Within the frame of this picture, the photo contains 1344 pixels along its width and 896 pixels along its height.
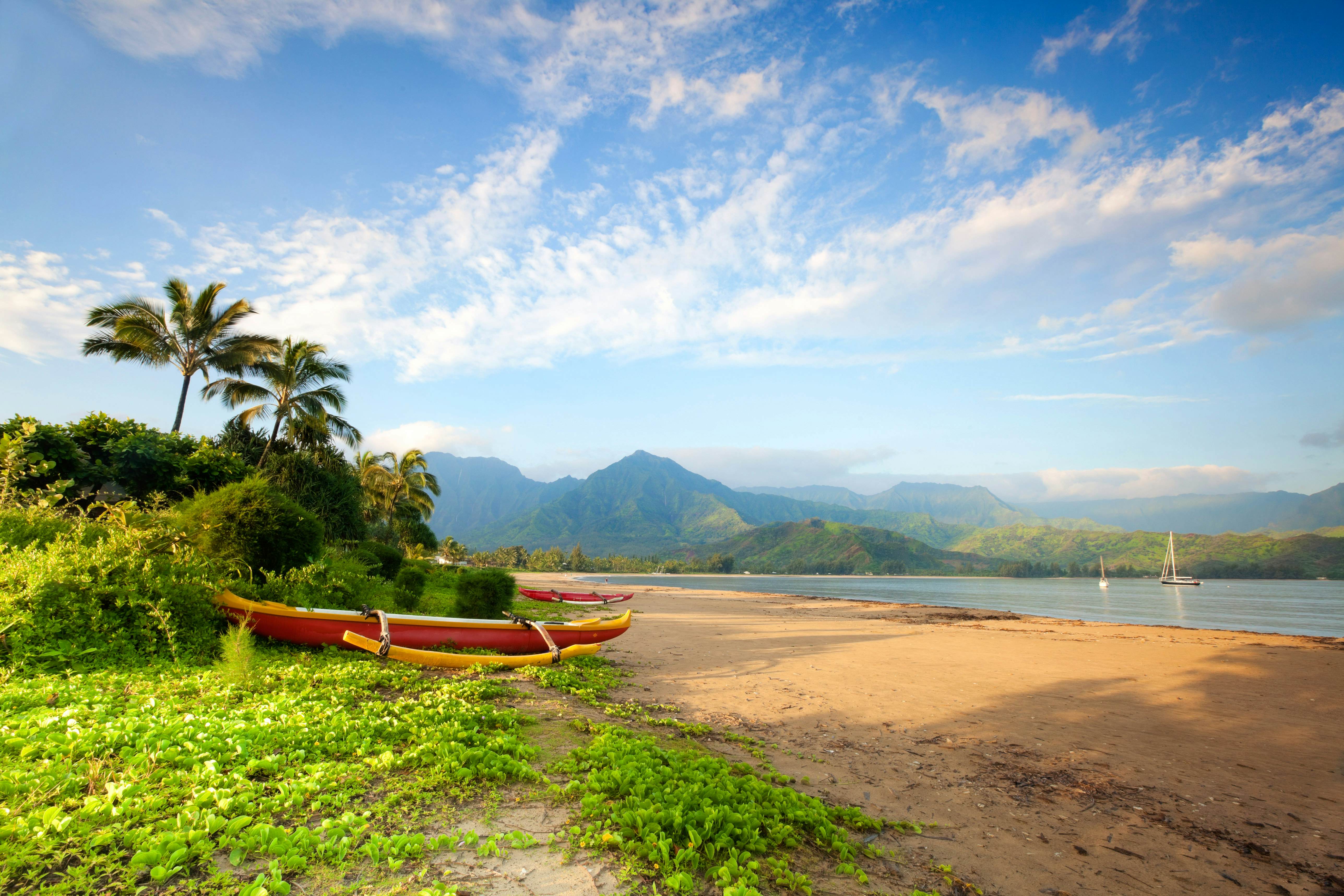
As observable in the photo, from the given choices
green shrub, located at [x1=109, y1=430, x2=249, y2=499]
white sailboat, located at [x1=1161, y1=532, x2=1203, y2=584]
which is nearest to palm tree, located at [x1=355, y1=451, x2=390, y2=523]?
green shrub, located at [x1=109, y1=430, x2=249, y2=499]

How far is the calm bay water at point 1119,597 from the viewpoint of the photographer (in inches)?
1155

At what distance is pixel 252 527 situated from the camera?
10.2 m

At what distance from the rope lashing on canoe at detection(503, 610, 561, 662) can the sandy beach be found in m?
1.35

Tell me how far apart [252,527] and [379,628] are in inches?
159

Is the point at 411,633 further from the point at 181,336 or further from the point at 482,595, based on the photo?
the point at 181,336

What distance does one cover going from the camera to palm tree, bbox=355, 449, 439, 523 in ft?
132

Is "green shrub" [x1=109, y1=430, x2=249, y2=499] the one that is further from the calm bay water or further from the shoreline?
the calm bay water

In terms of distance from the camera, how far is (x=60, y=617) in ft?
20.3

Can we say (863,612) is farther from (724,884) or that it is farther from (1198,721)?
(724,884)

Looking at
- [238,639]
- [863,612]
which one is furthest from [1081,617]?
[238,639]

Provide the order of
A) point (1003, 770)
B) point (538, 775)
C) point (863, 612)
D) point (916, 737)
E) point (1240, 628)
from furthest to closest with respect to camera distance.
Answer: point (863, 612)
point (1240, 628)
point (916, 737)
point (1003, 770)
point (538, 775)

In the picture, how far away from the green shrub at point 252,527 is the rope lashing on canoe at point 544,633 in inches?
170

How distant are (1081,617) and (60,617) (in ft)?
127

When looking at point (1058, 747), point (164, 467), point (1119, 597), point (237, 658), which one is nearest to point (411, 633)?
point (237, 658)
